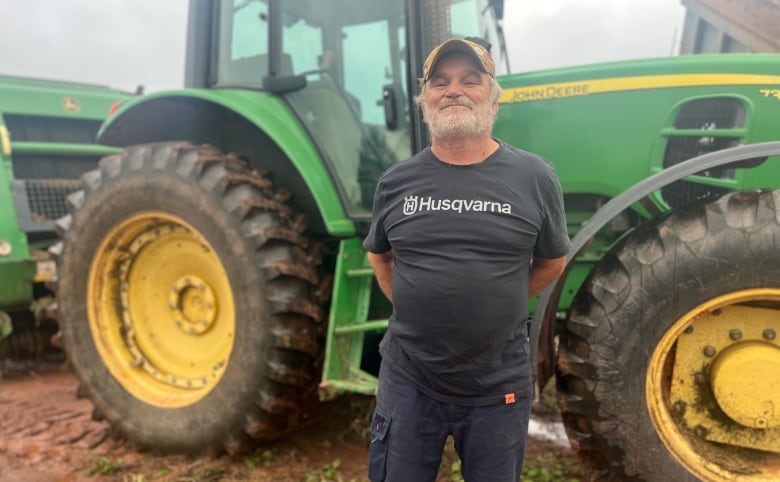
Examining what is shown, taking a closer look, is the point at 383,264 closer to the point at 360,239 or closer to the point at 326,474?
the point at 360,239

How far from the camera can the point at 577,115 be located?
268 centimetres

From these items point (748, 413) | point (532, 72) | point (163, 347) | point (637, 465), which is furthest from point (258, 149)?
point (748, 413)

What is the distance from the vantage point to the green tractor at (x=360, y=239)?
1977 millimetres

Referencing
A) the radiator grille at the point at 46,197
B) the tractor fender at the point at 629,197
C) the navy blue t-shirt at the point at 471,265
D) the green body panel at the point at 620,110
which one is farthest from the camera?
the radiator grille at the point at 46,197

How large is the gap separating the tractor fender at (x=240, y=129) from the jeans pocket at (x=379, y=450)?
108 cm

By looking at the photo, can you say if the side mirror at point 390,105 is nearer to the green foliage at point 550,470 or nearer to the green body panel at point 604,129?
the green body panel at point 604,129

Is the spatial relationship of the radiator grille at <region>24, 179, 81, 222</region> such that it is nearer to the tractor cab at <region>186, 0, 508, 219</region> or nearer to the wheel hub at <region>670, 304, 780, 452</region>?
the tractor cab at <region>186, 0, 508, 219</region>

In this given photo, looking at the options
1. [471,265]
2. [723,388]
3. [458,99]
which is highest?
[458,99]

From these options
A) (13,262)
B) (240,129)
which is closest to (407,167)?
(240,129)

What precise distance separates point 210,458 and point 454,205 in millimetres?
1822

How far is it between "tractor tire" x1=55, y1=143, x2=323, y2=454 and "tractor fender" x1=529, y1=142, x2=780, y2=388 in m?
0.95

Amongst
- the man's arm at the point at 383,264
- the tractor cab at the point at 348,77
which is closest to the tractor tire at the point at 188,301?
the tractor cab at the point at 348,77

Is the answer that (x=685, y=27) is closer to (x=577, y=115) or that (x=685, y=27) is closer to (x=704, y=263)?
(x=577, y=115)

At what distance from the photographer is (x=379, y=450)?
165 centimetres
